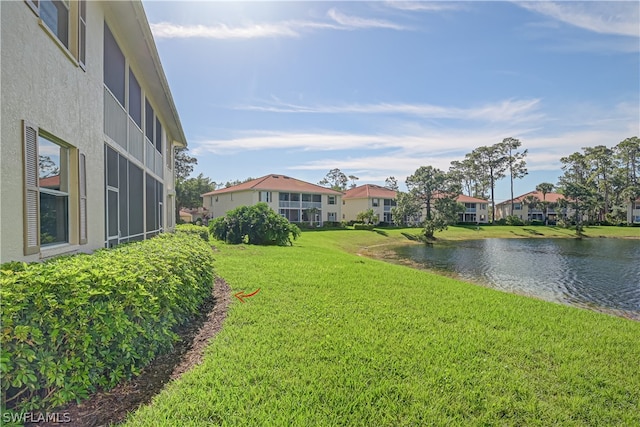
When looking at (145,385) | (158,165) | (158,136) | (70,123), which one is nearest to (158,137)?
(158,136)

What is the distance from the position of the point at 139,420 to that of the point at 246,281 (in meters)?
5.54

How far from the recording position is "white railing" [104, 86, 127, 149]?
283 inches

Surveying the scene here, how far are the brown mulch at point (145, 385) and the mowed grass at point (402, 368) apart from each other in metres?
0.17

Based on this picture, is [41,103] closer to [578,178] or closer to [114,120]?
[114,120]

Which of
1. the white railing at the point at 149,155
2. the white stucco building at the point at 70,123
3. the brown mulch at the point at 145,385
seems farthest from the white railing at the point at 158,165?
the brown mulch at the point at 145,385

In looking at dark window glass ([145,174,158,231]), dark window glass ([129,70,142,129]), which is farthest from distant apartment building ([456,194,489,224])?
dark window glass ([129,70,142,129])

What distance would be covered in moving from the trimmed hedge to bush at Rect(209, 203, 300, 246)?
53.3 feet

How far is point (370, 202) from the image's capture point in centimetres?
5238

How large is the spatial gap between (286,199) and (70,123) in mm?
37981

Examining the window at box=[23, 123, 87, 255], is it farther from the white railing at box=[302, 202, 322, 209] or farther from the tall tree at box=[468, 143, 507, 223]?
the tall tree at box=[468, 143, 507, 223]

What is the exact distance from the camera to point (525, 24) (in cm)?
1187

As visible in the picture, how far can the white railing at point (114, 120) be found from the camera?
283 inches

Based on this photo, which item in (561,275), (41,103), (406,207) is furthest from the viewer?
(406,207)

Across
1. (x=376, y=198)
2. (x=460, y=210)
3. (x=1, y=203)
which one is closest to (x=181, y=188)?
(x=376, y=198)
